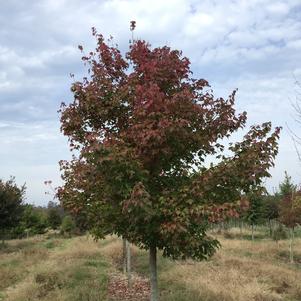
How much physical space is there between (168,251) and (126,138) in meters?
1.72

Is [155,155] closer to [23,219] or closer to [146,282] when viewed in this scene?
[146,282]

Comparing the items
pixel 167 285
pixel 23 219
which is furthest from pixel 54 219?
pixel 167 285

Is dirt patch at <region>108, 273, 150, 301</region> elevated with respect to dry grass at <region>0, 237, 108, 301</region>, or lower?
lower

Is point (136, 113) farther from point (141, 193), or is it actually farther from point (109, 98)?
point (141, 193)

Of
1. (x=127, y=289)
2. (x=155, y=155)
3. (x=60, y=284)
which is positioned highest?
(x=155, y=155)

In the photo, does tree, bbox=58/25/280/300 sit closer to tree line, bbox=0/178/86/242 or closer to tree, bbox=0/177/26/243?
tree line, bbox=0/178/86/242

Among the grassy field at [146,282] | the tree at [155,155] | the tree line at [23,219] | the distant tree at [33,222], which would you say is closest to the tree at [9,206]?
→ the tree line at [23,219]

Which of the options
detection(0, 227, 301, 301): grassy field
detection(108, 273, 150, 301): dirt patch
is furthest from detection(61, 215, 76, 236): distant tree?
detection(108, 273, 150, 301): dirt patch

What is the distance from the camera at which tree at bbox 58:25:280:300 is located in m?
6.26

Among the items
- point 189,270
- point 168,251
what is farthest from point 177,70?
point 189,270

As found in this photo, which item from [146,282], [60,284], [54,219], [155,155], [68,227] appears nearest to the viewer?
[155,155]

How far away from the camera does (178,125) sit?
635 centimetres

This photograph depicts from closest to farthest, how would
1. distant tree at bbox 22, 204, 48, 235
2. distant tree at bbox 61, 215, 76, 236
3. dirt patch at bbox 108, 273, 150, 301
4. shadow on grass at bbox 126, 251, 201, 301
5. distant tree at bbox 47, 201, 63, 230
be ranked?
1. shadow on grass at bbox 126, 251, 201, 301
2. dirt patch at bbox 108, 273, 150, 301
3. distant tree at bbox 22, 204, 48, 235
4. distant tree at bbox 61, 215, 76, 236
5. distant tree at bbox 47, 201, 63, 230

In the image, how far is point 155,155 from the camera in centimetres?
678
